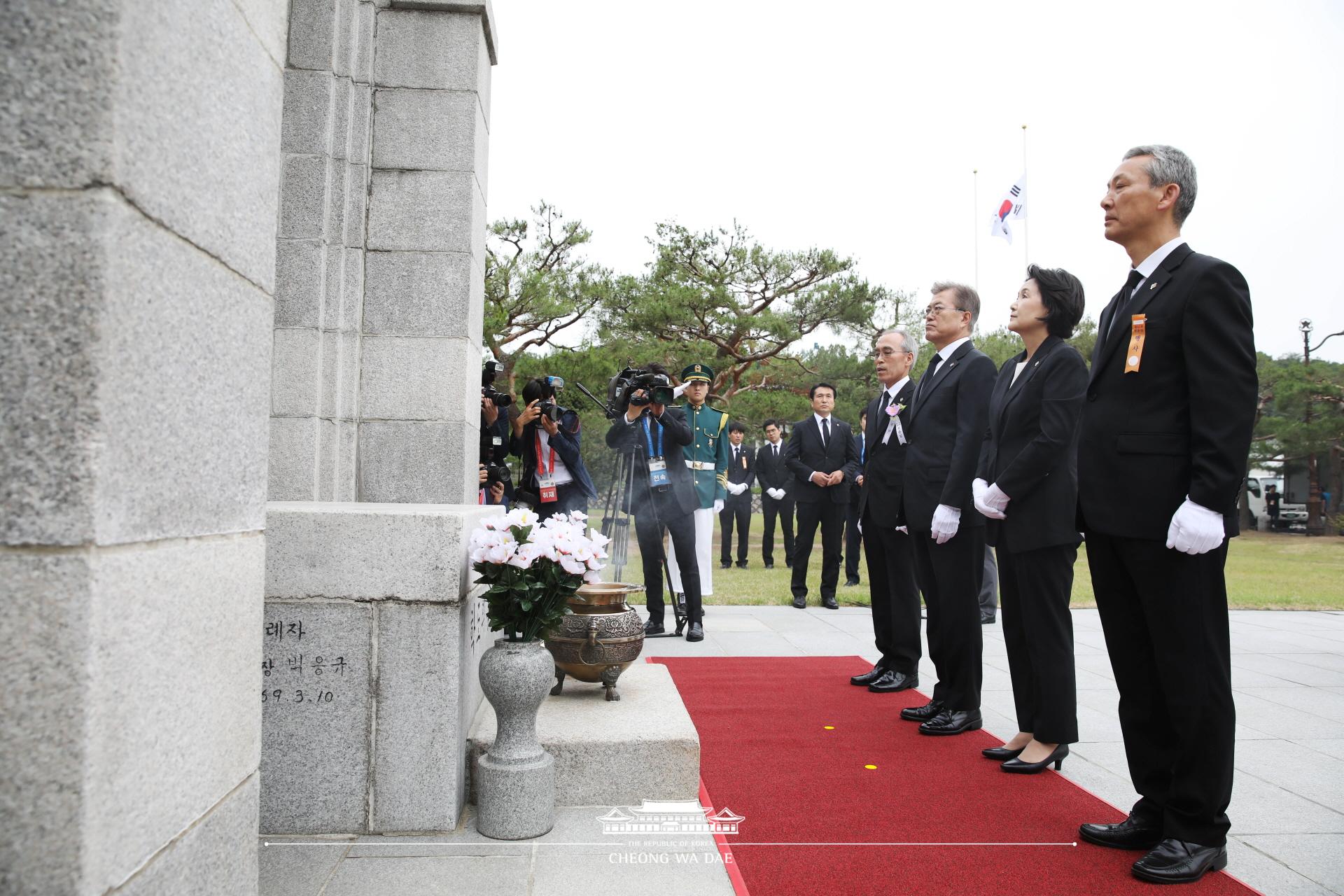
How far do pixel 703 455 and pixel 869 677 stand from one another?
2948mm

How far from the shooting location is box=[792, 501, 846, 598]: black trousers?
336 inches

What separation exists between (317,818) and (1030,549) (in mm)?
2580

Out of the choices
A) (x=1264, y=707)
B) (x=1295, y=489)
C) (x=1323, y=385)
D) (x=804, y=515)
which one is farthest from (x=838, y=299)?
(x=1295, y=489)

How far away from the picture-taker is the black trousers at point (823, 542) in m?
8.54

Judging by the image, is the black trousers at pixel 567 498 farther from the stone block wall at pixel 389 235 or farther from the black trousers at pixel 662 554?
the stone block wall at pixel 389 235

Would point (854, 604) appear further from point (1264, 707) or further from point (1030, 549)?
point (1030, 549)

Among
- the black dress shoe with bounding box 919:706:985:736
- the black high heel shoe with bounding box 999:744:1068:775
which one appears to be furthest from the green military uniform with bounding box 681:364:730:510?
the black high heel shoe with bounding box 999:744:1068:775

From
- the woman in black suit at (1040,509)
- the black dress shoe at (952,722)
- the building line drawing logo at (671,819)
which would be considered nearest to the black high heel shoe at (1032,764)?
the woman in black suit at (1040,509)

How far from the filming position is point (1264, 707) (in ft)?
15.1

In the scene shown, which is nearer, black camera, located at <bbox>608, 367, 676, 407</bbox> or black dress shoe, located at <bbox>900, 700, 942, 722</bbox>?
black dress shoe, located at <bbox>900, 700, 942, 722</bbox>

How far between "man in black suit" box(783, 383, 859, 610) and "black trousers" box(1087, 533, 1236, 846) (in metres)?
5.82

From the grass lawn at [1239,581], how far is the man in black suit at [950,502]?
3158 mm

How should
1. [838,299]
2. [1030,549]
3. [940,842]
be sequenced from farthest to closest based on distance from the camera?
[838,299]
[1030,549]
[940,842]

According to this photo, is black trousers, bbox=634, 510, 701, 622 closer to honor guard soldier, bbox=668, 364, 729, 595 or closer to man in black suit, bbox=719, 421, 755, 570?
honor guard soldier, bbox=668, 364, 729, 595
